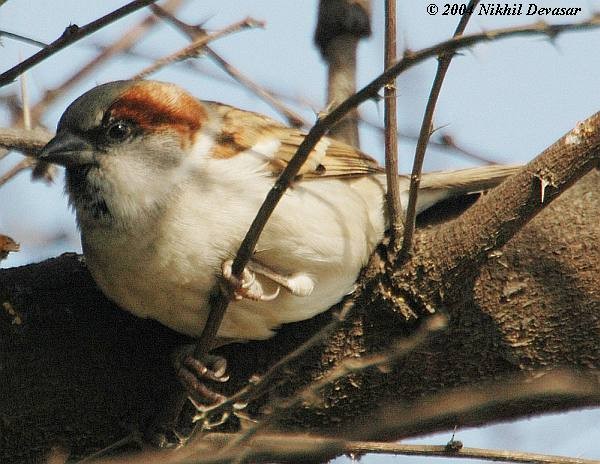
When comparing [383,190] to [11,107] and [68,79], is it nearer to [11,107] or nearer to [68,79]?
[68,79]

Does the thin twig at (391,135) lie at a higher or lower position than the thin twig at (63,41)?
higher

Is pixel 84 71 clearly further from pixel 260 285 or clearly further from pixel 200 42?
pixel 260 285

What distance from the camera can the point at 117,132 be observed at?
325 centimetres

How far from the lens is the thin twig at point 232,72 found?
364 cm

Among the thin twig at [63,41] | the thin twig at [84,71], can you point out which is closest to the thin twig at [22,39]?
the thin twig at [63,41]

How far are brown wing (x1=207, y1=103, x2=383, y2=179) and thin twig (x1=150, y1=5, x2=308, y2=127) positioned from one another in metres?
0.18

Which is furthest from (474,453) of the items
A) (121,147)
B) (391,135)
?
(121,147)

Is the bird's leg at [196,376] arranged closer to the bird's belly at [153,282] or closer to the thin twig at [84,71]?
the bird's belly at [153,282]

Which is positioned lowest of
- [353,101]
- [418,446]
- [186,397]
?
[418,446]

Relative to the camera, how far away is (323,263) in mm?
3180

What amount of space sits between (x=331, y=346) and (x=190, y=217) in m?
0.65

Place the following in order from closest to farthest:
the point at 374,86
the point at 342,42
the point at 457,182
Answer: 1. the point at 374,86
2. the point at 457,182
3. the point at 342,42

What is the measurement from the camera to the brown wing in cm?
336

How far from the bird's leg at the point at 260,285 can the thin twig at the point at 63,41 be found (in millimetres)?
838
